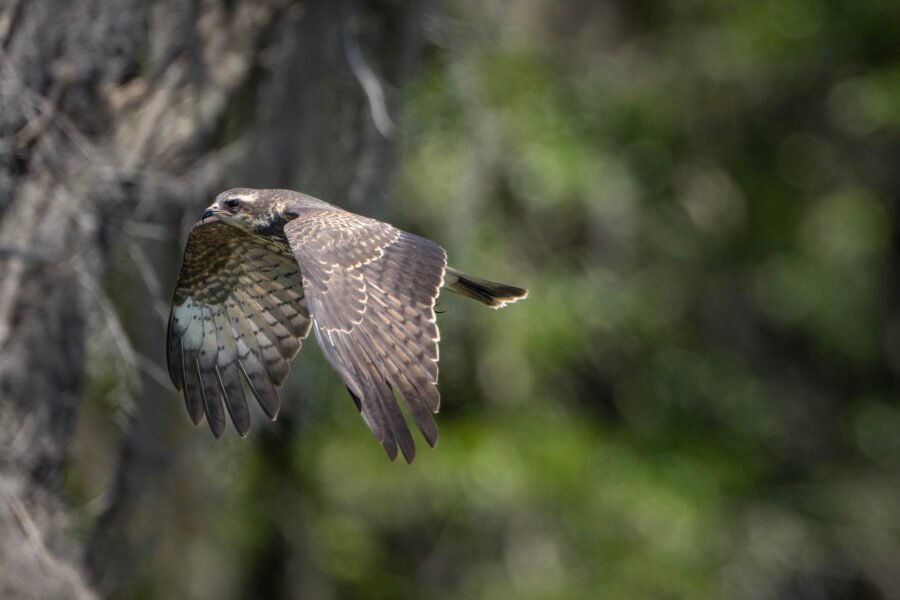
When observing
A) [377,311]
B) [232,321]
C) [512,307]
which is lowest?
[512,307]

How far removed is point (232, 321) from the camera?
Result: 4.26 metres

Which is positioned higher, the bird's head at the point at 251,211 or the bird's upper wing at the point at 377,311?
the bird's upper wing at the point at 377,311

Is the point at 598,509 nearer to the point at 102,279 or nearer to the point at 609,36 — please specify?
the point at 609,36

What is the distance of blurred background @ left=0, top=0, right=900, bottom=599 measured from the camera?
4723 mm

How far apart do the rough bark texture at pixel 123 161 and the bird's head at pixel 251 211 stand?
0.50 m

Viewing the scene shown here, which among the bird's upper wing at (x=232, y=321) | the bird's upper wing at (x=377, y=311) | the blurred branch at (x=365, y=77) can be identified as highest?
the bird's upper wing at (x=377, y=311)

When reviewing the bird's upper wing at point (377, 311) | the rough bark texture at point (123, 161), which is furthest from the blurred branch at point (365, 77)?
the bird's upper wing at point (377, 311)

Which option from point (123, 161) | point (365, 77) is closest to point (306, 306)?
point (123, 161)

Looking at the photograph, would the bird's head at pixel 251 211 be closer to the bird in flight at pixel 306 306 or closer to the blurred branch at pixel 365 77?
the bird in flight at pixel 306 306

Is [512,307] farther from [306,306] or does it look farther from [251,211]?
[306,306]

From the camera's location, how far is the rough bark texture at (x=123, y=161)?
4395 mm

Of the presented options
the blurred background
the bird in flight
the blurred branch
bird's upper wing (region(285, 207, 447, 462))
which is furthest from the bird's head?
the blurred branch

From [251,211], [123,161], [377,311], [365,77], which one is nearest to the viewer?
[377,311]

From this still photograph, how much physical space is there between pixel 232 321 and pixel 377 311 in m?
0.90
